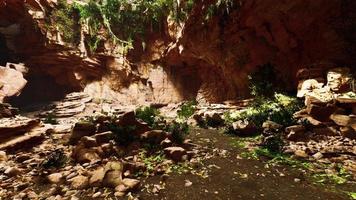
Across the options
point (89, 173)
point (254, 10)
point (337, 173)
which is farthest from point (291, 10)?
point (89, 173)

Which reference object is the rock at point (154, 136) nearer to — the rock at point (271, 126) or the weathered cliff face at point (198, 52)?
the rock at point (271, 126)

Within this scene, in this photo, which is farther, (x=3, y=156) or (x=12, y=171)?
(x=3, y=156)

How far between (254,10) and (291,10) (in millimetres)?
1806

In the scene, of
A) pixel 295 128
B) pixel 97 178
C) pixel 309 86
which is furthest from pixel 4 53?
pixel 309 86

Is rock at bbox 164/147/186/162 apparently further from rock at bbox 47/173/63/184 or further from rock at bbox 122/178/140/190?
rock at bbox 47/173/63/184

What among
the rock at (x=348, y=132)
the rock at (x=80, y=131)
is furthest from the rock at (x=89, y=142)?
the rock at (x=348, y=132)

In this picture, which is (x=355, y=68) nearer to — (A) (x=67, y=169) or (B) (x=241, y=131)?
(B) (x=241, y=131)

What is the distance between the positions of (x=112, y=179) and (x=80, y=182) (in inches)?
24.4

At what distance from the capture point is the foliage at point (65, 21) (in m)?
16.9

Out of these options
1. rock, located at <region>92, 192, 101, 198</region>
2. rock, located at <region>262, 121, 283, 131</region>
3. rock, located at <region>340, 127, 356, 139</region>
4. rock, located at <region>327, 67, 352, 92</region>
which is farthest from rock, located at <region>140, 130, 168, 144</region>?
rock, located at <region>327, 67, 352, 92</region>

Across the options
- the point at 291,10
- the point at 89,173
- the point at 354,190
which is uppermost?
the point at 291,10

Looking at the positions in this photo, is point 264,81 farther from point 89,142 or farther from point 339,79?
point 89,142

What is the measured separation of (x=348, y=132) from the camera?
6852 mm

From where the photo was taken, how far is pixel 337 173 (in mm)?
4945
